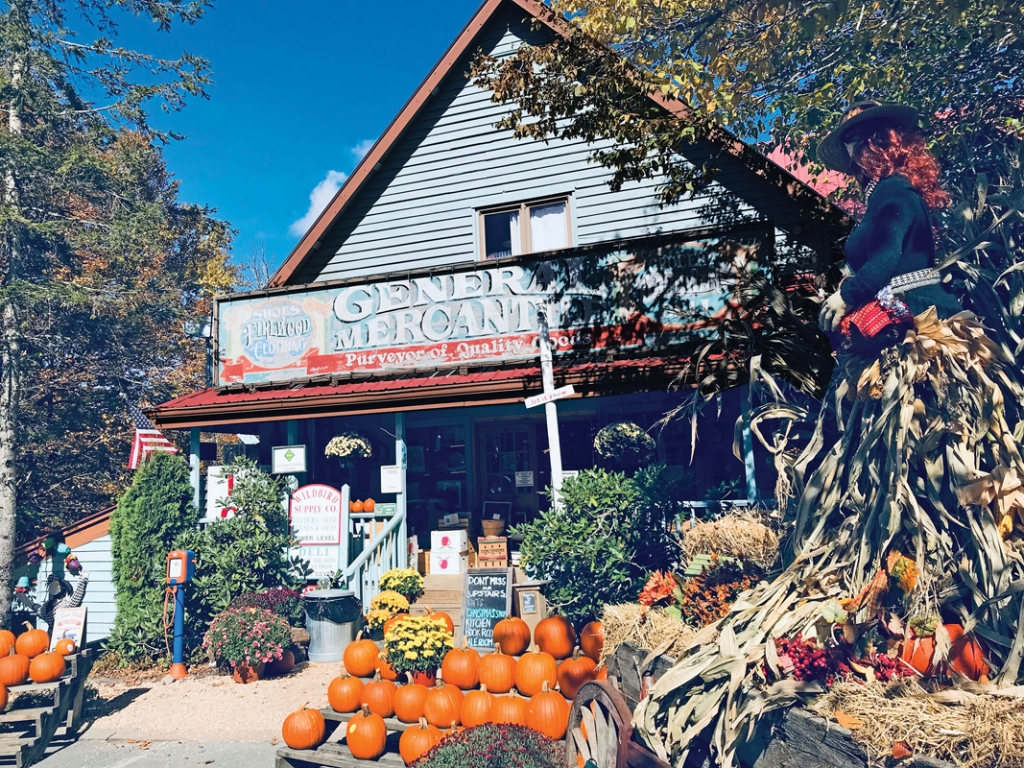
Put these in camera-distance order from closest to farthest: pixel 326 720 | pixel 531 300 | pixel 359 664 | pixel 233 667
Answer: pixel 326 720 < pixel 359 664 < pixel 233 667 < pixel 531 300

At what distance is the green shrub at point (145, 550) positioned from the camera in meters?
9.81

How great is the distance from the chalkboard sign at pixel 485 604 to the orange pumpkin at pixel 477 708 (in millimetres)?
1818

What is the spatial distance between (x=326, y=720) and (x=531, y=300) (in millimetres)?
5773

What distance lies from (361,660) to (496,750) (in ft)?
10.4

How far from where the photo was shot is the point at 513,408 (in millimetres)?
11914

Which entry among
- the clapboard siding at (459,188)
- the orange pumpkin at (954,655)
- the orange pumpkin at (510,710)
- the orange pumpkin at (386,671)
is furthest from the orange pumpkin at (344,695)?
the clapboard siding at (459,188)

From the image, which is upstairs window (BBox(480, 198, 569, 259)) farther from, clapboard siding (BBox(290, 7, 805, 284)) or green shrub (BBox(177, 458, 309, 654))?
green shrub (BBox(177, 458, 309, 654))

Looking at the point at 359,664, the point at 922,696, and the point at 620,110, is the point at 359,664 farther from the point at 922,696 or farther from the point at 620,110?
the point at 620,110

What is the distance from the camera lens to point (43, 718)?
716 centimetres

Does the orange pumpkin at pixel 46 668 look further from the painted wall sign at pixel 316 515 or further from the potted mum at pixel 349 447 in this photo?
the potted mum at pixel 349 447

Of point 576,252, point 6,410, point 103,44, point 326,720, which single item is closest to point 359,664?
point 326,720

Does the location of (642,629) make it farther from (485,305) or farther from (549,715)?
(485,305)

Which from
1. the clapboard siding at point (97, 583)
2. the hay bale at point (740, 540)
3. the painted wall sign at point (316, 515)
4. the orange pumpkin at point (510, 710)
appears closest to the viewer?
the hay bale at point (740, 540)

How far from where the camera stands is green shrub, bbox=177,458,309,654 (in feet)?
32.0
